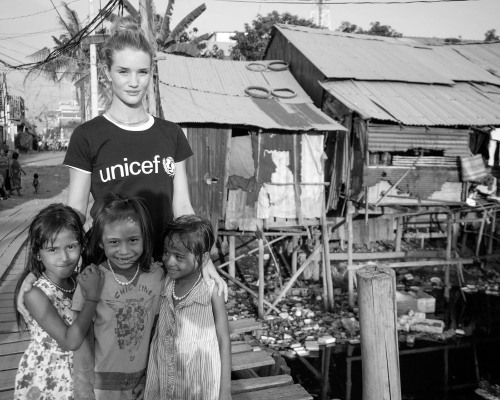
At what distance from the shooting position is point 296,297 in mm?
11602

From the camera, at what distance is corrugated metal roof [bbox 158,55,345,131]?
30.8 ft

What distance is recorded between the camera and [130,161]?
212 cm

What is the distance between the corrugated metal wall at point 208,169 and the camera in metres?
9.43

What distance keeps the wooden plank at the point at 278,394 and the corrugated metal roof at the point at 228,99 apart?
260 inches

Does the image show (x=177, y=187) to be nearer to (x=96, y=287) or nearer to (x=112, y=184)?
(x=112, y=184)

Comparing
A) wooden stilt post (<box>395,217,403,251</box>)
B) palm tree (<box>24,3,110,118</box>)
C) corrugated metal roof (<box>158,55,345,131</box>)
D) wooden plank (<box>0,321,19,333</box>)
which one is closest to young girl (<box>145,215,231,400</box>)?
wooden plank (<box>0,321,19,333</box>)

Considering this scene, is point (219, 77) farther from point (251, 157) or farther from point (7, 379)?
point (7, 379)

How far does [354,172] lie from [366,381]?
820 centimetres

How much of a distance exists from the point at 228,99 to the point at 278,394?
8538 millimetres

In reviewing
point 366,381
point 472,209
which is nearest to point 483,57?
point 472,209

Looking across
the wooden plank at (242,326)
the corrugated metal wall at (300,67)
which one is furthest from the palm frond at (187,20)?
the wooden plank at (242,326)

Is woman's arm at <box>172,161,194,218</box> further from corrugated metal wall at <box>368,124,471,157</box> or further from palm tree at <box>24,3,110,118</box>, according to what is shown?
palm tree at <box>24,3,110,118</box>

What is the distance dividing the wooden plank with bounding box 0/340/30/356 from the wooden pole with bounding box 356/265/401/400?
9.80 ft

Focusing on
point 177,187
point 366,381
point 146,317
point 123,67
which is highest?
point 123,67
